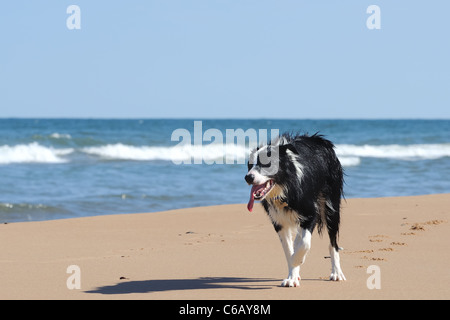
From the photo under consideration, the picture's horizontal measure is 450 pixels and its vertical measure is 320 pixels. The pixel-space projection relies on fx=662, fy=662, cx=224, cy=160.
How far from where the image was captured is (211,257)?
7.56 metres

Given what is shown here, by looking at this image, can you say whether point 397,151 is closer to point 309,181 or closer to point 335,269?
point 335,269

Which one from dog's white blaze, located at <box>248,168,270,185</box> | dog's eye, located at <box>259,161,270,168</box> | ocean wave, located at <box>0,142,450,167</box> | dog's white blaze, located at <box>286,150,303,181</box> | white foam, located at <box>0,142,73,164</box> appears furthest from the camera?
ocean wave, located at <box>0,142,450,167</box>

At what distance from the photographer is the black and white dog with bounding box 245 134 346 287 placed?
19.4ft

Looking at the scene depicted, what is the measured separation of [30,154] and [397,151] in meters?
16.8

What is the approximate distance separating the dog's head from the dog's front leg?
431mm

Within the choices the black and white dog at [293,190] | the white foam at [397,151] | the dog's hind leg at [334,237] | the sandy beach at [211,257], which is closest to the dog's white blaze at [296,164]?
the black and white dog at [293,190]

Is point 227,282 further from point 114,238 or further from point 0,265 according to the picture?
point 114,238

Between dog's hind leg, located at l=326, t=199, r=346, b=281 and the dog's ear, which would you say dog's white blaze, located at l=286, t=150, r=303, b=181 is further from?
dog's hind leg, located at l=326, t=199, r=346, b=281

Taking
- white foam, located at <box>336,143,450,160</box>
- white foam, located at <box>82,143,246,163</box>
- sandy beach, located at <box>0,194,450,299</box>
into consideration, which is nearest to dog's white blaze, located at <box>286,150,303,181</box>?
sandy beach, located at <box>0,194,450,299</box>

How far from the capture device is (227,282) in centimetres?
627

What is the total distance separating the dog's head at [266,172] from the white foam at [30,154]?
1937 centimetres

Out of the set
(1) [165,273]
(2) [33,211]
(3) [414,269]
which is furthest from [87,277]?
(2) [33,211]

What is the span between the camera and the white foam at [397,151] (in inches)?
1159
